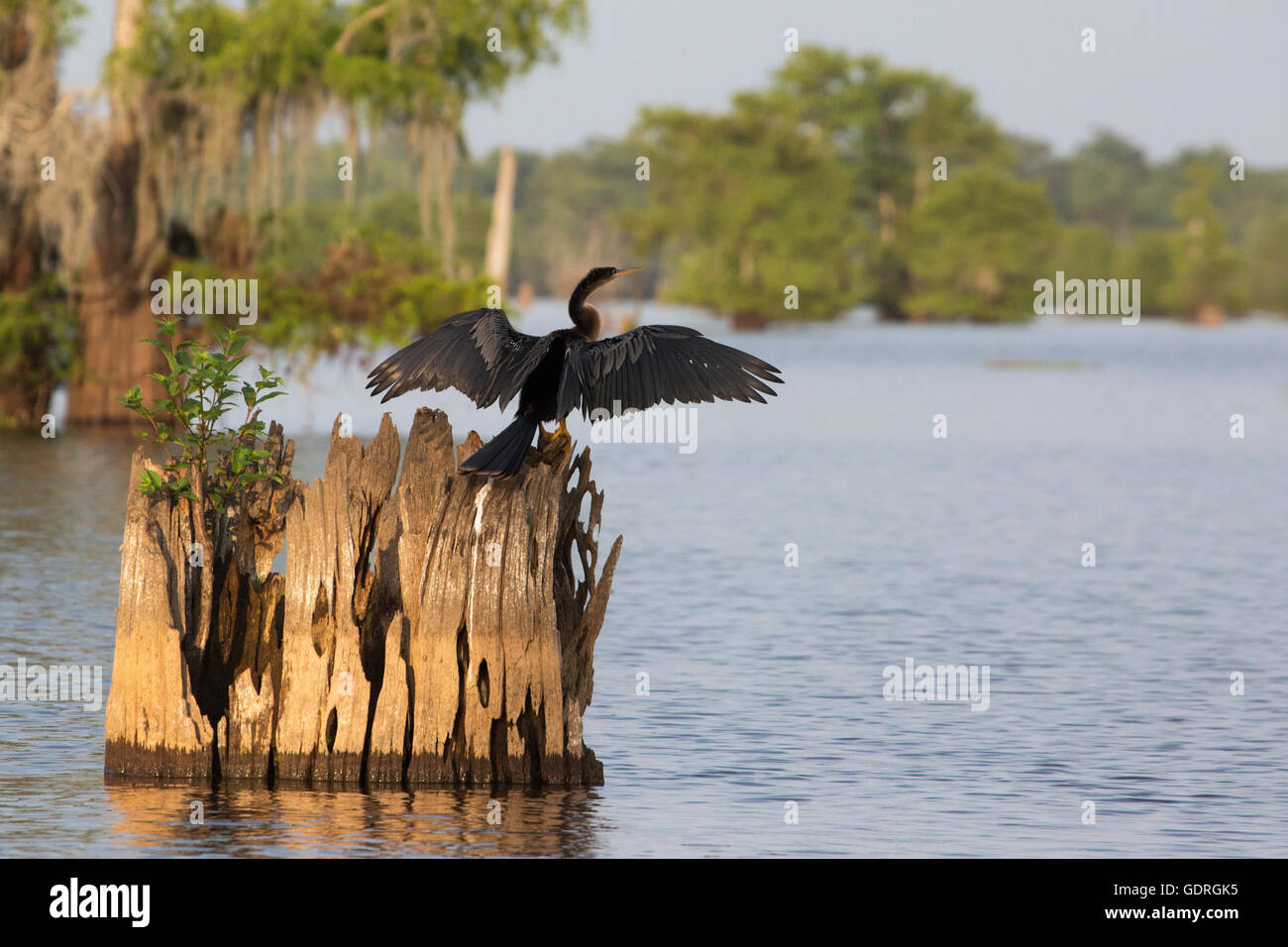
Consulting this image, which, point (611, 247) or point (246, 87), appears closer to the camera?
point (246, 87)

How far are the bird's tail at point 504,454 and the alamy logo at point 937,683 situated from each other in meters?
5.15

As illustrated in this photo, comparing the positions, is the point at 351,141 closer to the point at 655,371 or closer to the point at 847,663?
the point at 847,663

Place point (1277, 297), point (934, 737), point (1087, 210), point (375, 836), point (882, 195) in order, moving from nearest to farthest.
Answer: point (375, 836)
point (934, 737)
point (882, 195)
point (1277, 297)
point (1087, 210)

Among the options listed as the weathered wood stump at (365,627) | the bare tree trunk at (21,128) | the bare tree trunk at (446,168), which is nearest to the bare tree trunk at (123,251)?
the bare tree trunk at (21,128)

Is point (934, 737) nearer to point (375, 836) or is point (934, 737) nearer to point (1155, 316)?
point (375, 836)

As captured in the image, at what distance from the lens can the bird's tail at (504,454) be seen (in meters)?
9.22

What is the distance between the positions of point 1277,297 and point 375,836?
541 ft

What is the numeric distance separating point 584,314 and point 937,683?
5.32 m

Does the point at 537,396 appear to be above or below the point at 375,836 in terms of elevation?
above

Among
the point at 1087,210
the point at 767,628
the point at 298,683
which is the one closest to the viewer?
the point at 298,683

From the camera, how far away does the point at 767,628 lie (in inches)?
655

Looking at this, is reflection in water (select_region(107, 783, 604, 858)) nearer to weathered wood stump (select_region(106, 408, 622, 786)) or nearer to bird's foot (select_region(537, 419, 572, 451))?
weathered wood stump (select_region(106, 408, 622, 786))
